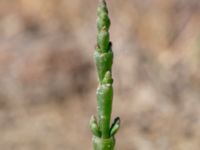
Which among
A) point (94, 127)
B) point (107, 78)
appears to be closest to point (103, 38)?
point (107, 78)

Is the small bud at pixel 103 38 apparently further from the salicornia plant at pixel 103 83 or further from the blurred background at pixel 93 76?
the blurred background at pixel 93 76

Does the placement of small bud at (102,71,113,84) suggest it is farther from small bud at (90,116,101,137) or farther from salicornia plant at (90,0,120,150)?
small bud at (90,116,101,137)

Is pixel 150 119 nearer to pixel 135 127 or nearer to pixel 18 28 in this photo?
pixel 135 127

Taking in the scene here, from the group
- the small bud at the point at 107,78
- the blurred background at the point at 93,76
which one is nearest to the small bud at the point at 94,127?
the small bud at the point at 107,78

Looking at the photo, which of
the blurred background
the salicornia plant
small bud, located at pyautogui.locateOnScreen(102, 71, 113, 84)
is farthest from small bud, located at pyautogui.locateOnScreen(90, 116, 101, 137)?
the blurred background

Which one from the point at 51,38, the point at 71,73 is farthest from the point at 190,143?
the point at 51,38
